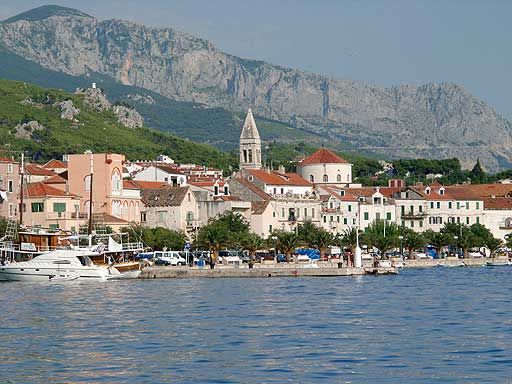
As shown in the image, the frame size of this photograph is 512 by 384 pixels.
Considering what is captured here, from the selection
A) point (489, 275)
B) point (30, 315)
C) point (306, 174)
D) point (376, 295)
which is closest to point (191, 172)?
point (306, 174)

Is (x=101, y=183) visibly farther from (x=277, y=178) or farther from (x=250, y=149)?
(x=250, y=149)

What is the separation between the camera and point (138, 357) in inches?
1682

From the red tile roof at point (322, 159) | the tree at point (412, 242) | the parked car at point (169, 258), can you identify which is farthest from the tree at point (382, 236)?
the red tile roof at point (322, 159)

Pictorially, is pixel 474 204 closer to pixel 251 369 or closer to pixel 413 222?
pixel 413 222

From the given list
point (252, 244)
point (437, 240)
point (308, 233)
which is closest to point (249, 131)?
point (437, 240)

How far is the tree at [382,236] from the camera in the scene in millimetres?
119188

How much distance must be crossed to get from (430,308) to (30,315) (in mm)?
18669

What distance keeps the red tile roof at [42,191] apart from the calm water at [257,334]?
3200 centimetres

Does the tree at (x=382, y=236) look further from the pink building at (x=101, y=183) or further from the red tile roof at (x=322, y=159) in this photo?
the pink building at (x=101, y=183)

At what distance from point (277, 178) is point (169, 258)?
34.1 metres

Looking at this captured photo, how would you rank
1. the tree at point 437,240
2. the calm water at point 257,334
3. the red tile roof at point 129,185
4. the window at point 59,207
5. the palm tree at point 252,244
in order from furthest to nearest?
the tree at point 437,240 → the red tile roof at point 129,185 → the window at point 59,207 → the palm tree at point 252,244 → the calm water at point 257,334

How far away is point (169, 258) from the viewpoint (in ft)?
344

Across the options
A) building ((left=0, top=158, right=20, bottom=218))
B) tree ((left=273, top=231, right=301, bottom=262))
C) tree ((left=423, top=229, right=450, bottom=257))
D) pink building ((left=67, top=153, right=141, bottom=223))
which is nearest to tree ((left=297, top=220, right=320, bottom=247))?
tree ((left=273, top=231, right=301, bottom=262))

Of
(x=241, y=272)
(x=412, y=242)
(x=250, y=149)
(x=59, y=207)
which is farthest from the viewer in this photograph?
(x=250, y=149)
